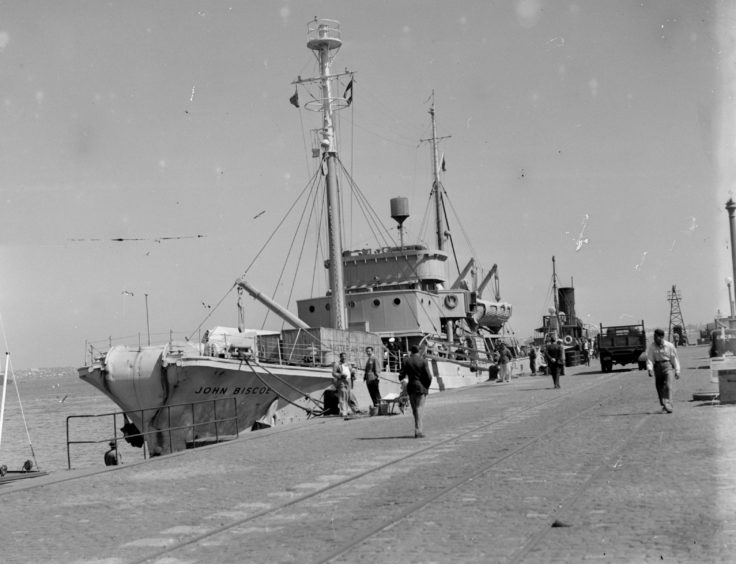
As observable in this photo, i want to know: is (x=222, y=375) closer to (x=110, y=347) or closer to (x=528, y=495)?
(x=110, y=347)

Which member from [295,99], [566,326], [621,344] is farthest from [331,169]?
[566,326]

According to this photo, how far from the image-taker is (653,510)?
8195 mm

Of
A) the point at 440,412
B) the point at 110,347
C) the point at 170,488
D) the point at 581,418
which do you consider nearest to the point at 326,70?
the point at 110,347

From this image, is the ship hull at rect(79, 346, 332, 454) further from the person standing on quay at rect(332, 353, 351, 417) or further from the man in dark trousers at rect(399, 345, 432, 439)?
the man in dark trousers at rect(399, 345, 432, 439)

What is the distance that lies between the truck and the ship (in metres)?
5.92

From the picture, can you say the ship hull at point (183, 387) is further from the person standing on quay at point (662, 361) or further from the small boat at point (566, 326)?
the small boat at point (566, 326)

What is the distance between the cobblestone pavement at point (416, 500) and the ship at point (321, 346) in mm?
3394

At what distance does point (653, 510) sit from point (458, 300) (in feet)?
119

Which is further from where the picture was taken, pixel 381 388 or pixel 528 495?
pixel 381 388

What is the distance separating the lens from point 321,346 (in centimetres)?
3000

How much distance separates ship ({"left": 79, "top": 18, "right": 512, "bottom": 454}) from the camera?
980 inches

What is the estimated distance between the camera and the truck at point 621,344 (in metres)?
42.8

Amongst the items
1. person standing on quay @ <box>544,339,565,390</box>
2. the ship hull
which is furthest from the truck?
the ship hull

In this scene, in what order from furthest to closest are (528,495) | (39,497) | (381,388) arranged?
(381,388) → (39,497) → (528,495)
